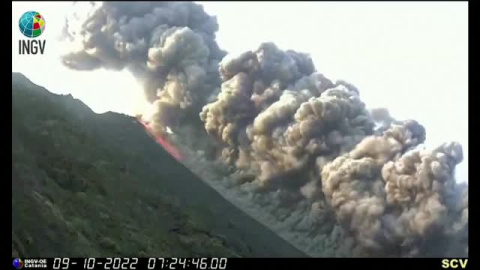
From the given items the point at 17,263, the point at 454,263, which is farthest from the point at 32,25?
the point at 454,263

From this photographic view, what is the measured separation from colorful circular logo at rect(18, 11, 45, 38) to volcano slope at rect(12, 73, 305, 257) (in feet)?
36.6

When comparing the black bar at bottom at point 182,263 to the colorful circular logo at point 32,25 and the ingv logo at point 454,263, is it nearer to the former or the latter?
the ingv logo at point 454,263

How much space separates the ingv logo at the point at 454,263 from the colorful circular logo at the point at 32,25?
114ft

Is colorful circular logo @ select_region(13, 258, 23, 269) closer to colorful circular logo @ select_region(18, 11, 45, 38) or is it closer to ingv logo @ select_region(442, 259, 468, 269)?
colorful circular logo @ select_region(18, 11, 45, 38)

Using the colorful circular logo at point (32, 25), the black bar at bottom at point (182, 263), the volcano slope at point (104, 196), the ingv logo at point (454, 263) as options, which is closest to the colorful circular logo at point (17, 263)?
the black bar at bottom at point (182, 263)

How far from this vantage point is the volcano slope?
4012cm

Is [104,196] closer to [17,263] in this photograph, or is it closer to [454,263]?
[17,263]

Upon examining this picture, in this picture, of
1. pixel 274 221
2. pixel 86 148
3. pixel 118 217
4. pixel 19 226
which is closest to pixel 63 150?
pixel 86 148

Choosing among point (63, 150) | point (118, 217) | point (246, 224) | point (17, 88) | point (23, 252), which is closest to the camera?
point (23, 252)

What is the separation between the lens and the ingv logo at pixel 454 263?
35.3 metres

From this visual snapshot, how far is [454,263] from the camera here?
35625 millimetres

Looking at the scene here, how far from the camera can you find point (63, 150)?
5906cm

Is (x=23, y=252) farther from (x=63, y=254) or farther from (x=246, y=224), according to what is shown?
(x=246, y=224)

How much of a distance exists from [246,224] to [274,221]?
21.7 ft
